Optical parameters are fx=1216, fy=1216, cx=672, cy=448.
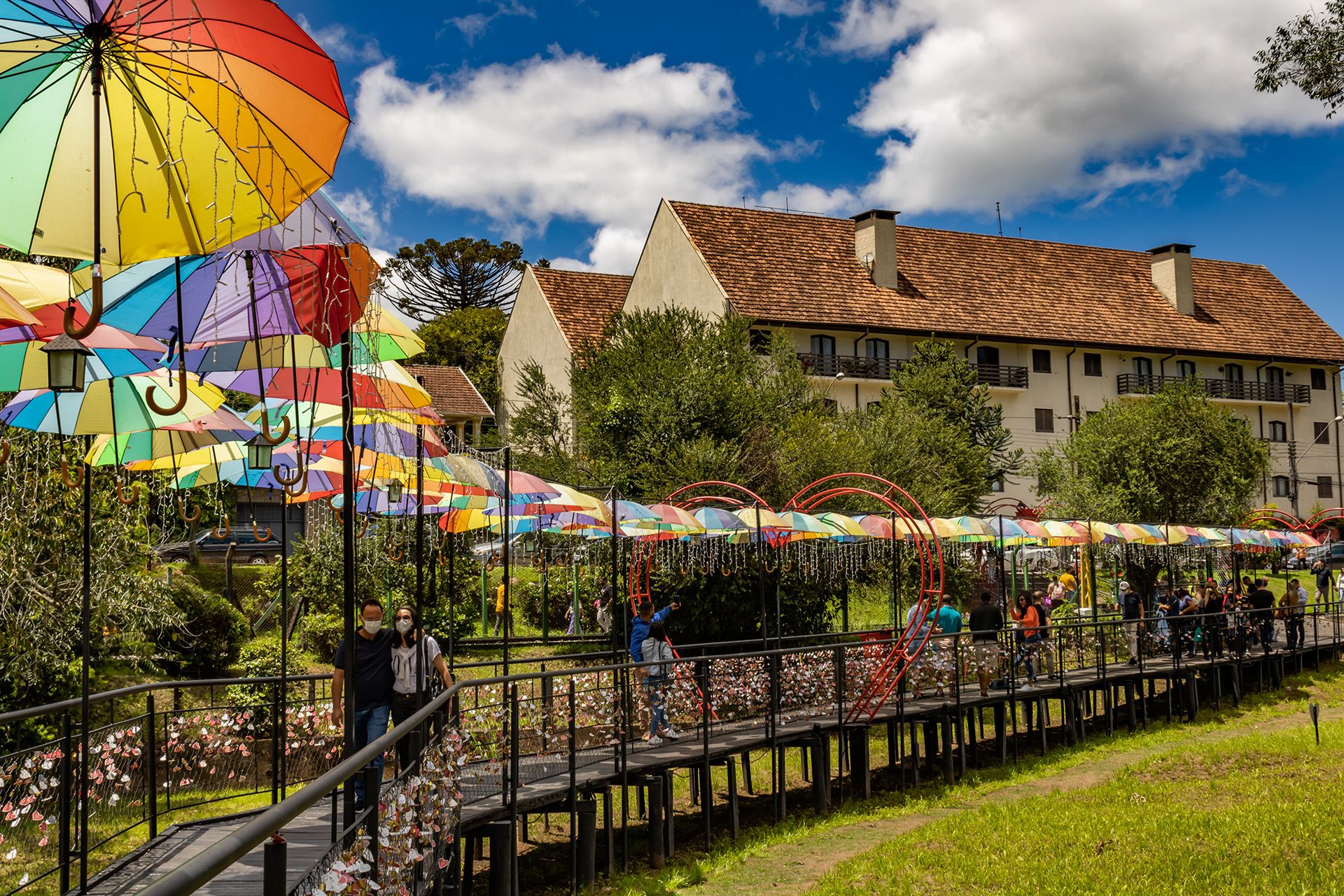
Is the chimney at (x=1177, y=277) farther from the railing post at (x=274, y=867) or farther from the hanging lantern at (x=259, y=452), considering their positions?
the railing post at (x=274, y=867)

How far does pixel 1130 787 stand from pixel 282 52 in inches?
516

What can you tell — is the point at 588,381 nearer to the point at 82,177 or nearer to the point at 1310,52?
the point at 1310,52

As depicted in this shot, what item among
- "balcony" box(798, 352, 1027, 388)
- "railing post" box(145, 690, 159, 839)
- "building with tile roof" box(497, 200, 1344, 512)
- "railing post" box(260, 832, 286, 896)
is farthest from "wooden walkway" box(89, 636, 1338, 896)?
"building with tile roof" box(497, 200, 1344, 512)

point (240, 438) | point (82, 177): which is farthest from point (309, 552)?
point (82, 177)

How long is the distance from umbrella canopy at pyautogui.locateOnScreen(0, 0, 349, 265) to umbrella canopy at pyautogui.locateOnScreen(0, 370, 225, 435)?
363 cm

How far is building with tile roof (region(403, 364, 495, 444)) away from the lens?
183 feet

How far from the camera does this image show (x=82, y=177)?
5203 mm

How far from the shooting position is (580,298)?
166 ft

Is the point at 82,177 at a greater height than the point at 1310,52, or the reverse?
the point at 1310,52

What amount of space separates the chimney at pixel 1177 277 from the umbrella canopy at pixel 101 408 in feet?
182

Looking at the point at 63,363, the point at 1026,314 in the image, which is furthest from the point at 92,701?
the point at 1026,314

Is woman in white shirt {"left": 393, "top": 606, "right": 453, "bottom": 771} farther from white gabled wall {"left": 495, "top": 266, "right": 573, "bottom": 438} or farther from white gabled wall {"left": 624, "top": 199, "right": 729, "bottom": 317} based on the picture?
white gabled wall {"left": 624, "top": 199, "right": 729, "bottom": 317}

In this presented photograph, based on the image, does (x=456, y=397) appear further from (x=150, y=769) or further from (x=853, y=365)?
(x=150, y=769)

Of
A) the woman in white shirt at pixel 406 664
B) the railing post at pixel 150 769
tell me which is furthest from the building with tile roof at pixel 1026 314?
the railing post at pixel 150 769
